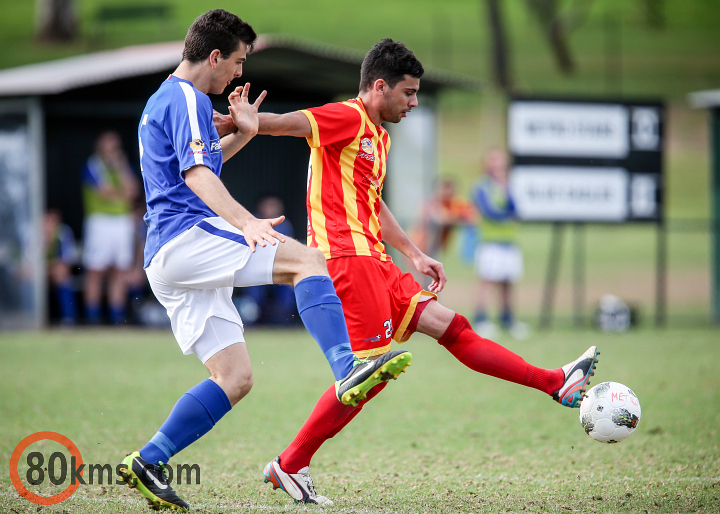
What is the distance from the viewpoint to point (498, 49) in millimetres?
32719

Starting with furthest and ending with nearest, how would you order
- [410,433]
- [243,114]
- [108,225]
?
[108,225] < [410,433] < [243,114]

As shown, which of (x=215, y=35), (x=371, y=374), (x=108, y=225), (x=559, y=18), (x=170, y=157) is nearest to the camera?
(x=371, y=374)

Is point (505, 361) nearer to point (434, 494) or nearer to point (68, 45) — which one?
point (434, 494)

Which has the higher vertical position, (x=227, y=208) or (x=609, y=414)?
(x=227, y=208)

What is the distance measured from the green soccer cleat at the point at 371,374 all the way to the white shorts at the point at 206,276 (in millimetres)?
558

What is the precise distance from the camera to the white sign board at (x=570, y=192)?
→ 40.2ft

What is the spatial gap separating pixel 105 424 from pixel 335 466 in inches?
Result: 76.4

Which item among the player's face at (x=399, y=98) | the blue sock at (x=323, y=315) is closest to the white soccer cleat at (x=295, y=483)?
the blue sock at (x=323, y=315)

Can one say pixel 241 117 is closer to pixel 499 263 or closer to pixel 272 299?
pixel 499 263

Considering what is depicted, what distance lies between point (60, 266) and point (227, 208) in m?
9.34

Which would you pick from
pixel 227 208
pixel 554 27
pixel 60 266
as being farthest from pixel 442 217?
pixel 554 27

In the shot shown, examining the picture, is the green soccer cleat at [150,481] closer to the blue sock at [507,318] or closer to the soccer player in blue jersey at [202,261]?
the soccer player in blue jersey at [202,261]

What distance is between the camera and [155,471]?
11.7ft

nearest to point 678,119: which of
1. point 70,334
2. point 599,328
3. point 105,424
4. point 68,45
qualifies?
point 599,328
